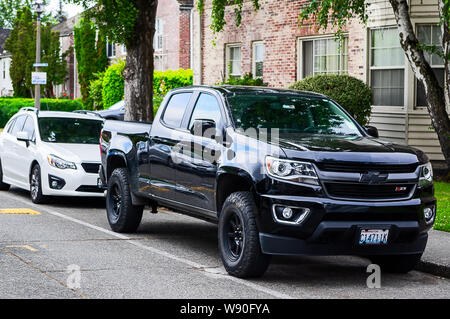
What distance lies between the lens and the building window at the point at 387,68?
18.8 m

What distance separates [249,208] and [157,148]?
95.6 inches

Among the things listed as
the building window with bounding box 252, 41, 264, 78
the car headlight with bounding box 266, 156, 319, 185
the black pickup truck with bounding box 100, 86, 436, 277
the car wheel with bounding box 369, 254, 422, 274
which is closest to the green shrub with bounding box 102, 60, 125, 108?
the building window with bounding box 252, 41, 264, 78

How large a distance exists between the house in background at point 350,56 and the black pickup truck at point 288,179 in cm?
759

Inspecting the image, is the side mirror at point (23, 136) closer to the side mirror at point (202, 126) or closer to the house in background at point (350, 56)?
the house in background at point (350, 56)

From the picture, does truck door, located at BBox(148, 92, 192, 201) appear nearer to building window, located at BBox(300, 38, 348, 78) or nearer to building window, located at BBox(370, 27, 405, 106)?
building window, located at BBox(370, 27, 405, 106)

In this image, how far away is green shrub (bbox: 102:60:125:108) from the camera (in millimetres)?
32750

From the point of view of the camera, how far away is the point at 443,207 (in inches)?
509

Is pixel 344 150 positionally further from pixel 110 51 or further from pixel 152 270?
pixel 110 51

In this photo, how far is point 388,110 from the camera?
19094 mm

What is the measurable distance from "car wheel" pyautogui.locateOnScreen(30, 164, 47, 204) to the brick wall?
7807 millimetres

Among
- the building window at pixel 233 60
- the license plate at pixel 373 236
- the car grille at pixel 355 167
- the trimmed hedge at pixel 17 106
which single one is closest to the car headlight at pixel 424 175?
the car grille at pixel 355 167

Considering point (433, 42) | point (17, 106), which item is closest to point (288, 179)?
point (433, 42)

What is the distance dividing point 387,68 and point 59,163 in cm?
874

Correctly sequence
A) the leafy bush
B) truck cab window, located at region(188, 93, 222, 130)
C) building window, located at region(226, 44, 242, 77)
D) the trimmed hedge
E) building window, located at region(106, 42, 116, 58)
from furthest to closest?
building window, located at region(106, 42, 116, 58) < the trimmed hedge < building window, located at region(226, 44, 242, 77) < the leafy bush < truck cab window, located at region(188, 93, 222, 130)
